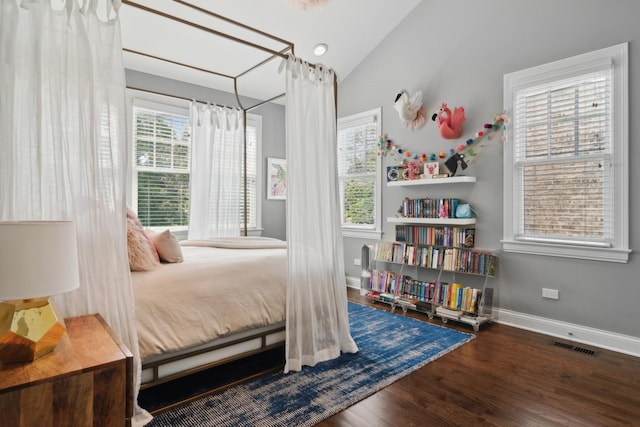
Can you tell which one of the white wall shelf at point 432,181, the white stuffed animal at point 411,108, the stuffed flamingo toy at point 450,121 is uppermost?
the white stuffed animal at point 411,108

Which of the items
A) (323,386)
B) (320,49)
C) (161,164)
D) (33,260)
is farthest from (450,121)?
(33,260)

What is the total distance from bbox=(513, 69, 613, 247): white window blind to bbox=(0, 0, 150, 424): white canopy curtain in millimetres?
3373

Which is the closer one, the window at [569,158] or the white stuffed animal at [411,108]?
the window at [569,158]

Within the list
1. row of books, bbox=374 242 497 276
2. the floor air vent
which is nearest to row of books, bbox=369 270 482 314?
row of books, bbox=374 242 497 276

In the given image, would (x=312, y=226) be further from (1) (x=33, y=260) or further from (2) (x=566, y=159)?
(2) (x=566, y=159)

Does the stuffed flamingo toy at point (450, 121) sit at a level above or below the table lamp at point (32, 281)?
above

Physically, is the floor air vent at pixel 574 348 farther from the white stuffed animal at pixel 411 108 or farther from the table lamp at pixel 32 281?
the table lamp at pixel 32 281

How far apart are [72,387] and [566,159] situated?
3.75 m

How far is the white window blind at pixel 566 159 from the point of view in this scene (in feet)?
9.96

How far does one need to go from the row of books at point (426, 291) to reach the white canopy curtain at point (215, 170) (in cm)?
185

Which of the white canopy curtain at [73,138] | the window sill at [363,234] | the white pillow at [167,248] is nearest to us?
the white canopy curtain at [73,138]

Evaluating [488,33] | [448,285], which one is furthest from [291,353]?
[488,33]

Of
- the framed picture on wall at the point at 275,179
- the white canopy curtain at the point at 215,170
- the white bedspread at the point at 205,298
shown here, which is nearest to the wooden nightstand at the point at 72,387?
the white bedspread at the point at 205,298

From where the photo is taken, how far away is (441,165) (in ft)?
13.4
